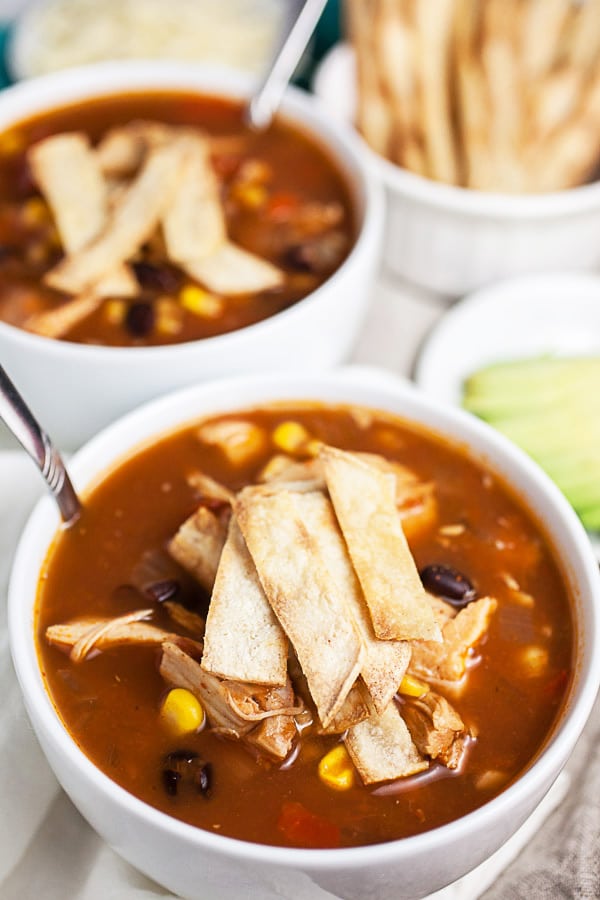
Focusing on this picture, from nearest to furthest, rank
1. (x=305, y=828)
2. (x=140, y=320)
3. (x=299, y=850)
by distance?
(x=299, y=850)
(x=305, y=828)
(x=140, y=320)

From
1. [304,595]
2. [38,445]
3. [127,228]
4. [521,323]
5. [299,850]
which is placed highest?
[38,445]

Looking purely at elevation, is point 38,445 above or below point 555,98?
above

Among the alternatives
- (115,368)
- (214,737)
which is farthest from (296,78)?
(214,737)

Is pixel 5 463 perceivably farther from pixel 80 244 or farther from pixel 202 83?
pixel 202 83

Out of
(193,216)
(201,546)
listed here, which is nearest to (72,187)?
(193,216)

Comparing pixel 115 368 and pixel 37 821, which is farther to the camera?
pixel 115 368

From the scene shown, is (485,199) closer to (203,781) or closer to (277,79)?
(277,79)
